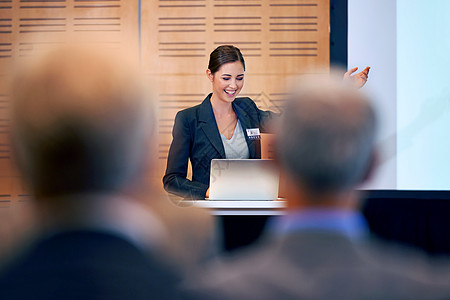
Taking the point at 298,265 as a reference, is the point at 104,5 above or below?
above

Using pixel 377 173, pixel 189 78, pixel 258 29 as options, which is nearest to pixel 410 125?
pixel 258 29

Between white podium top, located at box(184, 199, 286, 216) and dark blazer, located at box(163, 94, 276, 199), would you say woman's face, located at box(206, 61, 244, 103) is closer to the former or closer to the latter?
dark blazer, located at box(163, 94, 276, 199)

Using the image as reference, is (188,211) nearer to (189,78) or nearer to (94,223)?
(94,223)

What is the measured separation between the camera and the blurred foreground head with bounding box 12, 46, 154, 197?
567 mm

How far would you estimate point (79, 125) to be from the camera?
0.57 meters

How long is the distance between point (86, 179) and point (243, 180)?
65.8 inches

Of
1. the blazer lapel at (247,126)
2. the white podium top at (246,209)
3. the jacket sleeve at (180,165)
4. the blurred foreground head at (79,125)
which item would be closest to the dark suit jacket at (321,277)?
the blurred foreground head at (79,125)

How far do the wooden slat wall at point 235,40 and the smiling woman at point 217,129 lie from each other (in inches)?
46.0

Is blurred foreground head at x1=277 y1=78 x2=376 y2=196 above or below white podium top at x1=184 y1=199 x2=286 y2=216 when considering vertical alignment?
above

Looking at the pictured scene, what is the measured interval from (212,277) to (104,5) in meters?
4.10

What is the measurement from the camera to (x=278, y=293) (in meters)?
0.60

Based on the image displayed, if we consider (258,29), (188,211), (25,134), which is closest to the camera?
(25,134)

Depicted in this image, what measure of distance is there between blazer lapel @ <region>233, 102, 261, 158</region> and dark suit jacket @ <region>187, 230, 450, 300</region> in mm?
2367

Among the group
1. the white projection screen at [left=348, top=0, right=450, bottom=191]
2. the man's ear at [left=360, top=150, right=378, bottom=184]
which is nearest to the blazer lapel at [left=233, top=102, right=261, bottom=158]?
the white projection screen at [left=348, top=0, right=450, bottom=191]
